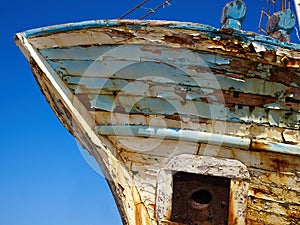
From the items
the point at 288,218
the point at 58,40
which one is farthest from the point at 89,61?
the point at 288,218

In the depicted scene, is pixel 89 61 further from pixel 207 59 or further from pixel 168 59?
pixel 207 59

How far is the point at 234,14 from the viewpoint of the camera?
370 cm

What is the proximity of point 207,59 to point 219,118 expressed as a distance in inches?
19.1

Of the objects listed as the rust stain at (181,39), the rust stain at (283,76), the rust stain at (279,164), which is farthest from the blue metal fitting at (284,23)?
the rust stain at (279,164)

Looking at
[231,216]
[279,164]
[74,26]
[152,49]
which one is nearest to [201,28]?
[152,49]

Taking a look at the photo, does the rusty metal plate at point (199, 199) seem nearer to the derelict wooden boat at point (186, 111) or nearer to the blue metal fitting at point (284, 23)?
the derelict wooden boat at point (186, 111)

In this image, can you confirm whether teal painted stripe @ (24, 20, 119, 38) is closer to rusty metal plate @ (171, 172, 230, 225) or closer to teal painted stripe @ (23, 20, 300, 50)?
teal painted stripe @ (23, 20, 300, 50)

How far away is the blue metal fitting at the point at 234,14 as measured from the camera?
365cm

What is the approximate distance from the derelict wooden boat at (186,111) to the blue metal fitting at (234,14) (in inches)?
8.3

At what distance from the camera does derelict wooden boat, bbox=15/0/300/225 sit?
3.51 meters

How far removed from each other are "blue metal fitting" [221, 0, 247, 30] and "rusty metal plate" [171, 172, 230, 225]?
1.24 metres

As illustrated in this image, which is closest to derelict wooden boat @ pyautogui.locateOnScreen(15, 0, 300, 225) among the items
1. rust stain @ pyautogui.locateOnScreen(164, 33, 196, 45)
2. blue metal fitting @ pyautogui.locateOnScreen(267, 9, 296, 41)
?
rust stain @ pyautogui.locateOnScreen(164, 33, 196, 45)

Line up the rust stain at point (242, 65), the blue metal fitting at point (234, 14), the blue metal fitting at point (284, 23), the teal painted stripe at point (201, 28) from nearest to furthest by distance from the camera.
A: the teal painted stripe at point (201, 28) < the rust stain at point (242, 65) < the blue metal fitting at point (234, 14) < the blue metal fitting at point (284, 23)

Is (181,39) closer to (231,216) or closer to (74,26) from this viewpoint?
(74,26)
